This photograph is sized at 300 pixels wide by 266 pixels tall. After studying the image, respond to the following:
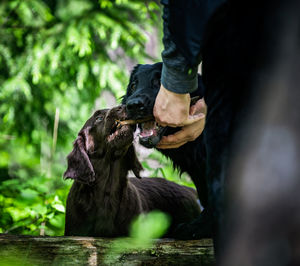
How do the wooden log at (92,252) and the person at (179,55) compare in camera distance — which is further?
the wooden log at (92,252)

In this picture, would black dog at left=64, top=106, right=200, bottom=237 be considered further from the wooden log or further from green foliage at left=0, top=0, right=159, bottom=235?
green foliage at left=0, top=0, right=159, bottom=235

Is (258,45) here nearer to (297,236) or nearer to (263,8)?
(263,8)

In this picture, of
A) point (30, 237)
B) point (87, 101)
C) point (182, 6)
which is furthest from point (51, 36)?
point (182, 6)

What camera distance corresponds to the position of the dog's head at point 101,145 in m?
3.43

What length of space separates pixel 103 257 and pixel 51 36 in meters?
3.77

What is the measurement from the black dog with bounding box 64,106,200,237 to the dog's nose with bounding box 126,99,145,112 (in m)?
0.17

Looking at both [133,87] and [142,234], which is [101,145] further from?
[142,234]

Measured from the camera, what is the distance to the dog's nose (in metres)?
3.29

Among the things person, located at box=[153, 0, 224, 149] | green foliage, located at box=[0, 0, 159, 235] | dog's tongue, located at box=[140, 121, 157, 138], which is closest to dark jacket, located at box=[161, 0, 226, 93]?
person, located at box=[153, 0, 224, 149]

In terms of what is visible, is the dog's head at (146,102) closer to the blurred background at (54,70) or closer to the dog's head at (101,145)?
A: the dog's head at (101,145)

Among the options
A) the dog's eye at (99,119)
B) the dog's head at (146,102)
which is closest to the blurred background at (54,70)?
the dog's head at (146,102)

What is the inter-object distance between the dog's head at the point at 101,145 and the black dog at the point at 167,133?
0.51 feet

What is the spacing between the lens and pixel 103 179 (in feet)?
12.0

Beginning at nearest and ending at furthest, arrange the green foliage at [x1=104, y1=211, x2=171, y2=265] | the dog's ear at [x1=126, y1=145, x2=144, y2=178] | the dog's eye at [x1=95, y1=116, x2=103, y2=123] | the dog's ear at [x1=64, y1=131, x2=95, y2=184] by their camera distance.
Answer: the green foliage at [x1=104, y1=211, x2=171, y2=265]
the dog's ear at [x1=64, y1=131, x2=95, y2=184]
the dog's eye at [x1=95, y1=116, x2=103, y2=123]
the dog's ear at [x1=126, y1=145, x2=144, y2=178]
